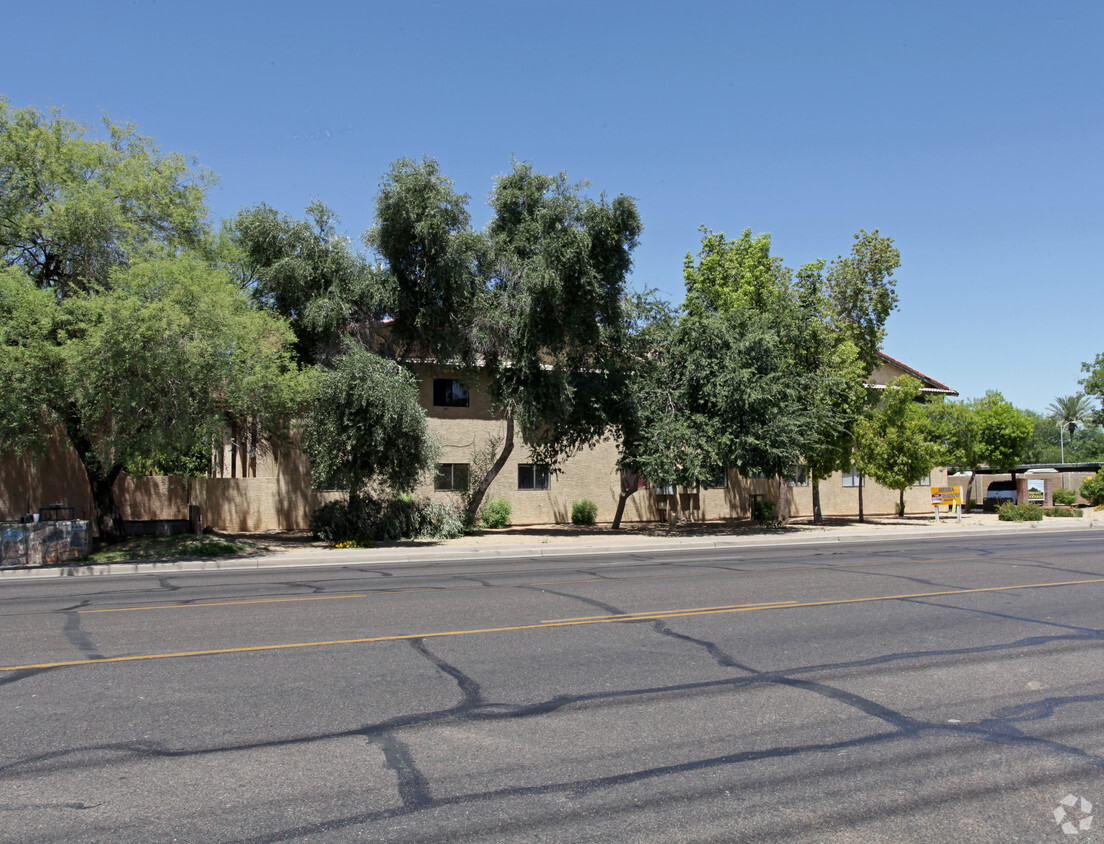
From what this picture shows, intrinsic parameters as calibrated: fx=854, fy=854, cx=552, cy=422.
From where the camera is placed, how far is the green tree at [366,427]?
69.4ft

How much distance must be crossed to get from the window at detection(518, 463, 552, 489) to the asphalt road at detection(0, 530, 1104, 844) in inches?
784

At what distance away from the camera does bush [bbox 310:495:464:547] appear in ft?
77.4

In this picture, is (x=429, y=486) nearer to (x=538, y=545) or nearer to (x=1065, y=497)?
(x=538, y=545)

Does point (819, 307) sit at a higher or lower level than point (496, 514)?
higher

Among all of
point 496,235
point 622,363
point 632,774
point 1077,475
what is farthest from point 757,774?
point 1077,475

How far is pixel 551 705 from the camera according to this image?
6398mm

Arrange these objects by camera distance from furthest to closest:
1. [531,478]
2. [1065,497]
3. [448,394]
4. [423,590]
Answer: [1065,497] < [531,478] < [448,394] < [423,590]

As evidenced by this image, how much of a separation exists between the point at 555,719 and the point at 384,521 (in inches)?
738

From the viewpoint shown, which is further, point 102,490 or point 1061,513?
point 1061,513

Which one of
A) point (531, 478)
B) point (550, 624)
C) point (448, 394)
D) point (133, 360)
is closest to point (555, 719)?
point (550, 624)

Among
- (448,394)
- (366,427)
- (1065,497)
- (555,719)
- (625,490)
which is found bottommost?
(1065,497)

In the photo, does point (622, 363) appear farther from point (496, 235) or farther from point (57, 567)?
point (57, 567)

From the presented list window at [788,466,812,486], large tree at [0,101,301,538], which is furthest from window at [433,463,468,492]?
window at [788,466,812,486]

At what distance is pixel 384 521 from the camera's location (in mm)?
24156
